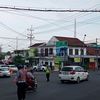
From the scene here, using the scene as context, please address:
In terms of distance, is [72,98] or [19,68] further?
[72,98]

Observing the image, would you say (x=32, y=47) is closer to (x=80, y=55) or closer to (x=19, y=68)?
(x=80, y=55)

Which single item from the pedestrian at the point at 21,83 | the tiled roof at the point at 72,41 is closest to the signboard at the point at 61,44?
the tiled roof at the point at 72,41

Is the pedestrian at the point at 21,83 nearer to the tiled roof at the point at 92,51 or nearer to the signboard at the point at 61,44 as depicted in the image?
the signboard at the point at 61,44

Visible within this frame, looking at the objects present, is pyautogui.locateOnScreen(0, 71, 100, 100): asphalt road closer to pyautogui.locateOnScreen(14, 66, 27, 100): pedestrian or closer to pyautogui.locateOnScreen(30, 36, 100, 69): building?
pyautogui.locateOnScreen(14, 66, 27, 100): pedestrian

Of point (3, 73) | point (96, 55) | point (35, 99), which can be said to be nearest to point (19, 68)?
point (35, 99)

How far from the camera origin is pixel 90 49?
10625 centimetres

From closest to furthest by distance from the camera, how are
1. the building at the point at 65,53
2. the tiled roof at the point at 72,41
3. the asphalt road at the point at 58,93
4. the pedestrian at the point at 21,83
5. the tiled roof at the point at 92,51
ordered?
the pedestrian at the point at 21,83
the asphalt road at the point at 58,93
the building at the point at 65,53
the tiled roof at the point at 72,41
the tiled roof at the point at 92,51

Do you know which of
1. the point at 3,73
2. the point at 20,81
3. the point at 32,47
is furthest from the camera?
the point at 32,47

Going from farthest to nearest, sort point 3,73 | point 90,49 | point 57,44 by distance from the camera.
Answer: point 90,49 < point 57,44 < point 3,73

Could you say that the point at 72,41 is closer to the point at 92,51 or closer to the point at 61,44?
the point at 92,51

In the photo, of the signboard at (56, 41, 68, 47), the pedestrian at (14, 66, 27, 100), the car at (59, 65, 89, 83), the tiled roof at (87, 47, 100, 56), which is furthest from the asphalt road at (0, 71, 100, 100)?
the tiled roof at (87, 47, 100, 56)

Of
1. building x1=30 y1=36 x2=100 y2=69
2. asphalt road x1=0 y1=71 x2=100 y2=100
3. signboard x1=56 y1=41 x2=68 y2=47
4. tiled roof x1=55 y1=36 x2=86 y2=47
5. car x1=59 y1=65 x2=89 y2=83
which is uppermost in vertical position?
tiled roof x1=55 y1=36 x2=86 y2=47

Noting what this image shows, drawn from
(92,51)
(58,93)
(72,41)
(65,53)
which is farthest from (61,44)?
(58,93)

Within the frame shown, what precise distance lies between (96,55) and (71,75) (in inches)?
2736
